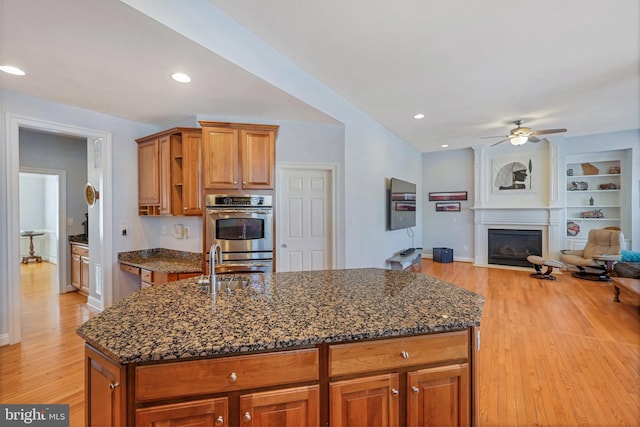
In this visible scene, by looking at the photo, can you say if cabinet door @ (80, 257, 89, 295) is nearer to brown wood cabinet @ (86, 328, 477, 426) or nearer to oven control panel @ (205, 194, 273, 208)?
oven control panel @ (205, 194, 273, 208)

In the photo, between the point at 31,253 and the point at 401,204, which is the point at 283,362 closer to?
the point at 401,204

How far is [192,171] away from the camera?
3361mm

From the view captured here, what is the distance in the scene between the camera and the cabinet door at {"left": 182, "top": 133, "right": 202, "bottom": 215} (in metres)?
3.36

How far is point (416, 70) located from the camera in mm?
3035

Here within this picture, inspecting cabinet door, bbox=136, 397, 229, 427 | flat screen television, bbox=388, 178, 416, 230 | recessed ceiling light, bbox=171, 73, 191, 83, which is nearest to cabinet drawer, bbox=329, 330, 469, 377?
cabinet door, bbox=136, 397, 229, 427

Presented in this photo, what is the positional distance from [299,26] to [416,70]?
139 cm

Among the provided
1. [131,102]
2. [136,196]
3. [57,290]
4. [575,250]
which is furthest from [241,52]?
[575,250]

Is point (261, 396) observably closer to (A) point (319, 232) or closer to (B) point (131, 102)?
(A) point (319, 232)

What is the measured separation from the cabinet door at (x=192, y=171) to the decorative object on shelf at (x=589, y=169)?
7488 millimetres

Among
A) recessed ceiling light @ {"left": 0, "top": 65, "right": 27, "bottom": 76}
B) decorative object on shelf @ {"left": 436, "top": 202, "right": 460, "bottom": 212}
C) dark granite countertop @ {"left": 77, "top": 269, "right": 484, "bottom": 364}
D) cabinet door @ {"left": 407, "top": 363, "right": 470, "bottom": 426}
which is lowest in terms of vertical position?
cabinet door @ {"left": 407, "top": 363, "right": 470, "bottom": 426}

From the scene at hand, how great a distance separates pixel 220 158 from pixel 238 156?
194 millimetres

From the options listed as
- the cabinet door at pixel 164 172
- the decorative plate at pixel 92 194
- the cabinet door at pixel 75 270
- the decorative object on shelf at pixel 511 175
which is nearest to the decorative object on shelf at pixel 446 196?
the decorative object on shelf at pixel 511 175

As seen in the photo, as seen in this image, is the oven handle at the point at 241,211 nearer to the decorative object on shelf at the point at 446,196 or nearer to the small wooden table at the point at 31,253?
the decorative object on shelf at the point at 446,196

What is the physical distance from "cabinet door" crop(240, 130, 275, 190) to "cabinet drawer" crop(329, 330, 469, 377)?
2.41 meters
